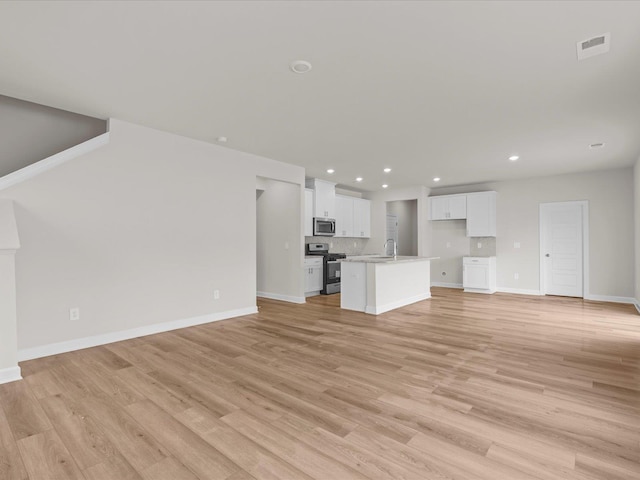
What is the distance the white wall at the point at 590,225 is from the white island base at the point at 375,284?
119 inches

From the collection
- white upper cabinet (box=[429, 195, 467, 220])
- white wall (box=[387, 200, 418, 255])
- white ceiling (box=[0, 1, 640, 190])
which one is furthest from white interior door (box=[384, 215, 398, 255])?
white ceiling (box=[0, 1, 640, 190])

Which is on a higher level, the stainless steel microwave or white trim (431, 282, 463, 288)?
the stainless steel microwave

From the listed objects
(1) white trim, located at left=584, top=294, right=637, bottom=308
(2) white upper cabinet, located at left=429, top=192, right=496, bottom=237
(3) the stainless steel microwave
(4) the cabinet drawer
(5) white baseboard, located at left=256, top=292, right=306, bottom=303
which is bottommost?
(1) white trim, located at left=584, top=294, right=637, bottom=308

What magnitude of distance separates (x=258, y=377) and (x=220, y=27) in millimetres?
2654

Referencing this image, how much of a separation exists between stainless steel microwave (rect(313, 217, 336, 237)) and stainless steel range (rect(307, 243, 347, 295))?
293 millimetres

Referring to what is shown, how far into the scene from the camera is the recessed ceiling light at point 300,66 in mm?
2710

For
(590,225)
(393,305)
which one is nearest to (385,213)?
(393,305)

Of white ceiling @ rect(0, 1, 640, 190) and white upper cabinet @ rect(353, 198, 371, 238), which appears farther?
white upper cabinet @ rect(353, 198, 371, 238)

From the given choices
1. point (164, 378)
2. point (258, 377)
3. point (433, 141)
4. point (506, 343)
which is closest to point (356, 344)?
point (258, 377)

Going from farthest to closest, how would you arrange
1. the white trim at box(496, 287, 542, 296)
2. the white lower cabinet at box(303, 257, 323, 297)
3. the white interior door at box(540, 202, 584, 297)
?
the white trim at box(496, 287, 542, 296) < the white lower cabinet at box(303, 257, 323, 297) < the white interior door at box(540, 202, 584, 297)

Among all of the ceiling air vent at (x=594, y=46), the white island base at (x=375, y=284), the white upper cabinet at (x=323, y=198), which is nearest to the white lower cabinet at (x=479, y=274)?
the white island base at (x=375, y=284)

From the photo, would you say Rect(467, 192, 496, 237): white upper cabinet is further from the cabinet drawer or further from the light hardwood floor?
the light hardwood floor

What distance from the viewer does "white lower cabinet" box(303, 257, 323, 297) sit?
716 cm

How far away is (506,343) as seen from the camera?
388 cm
